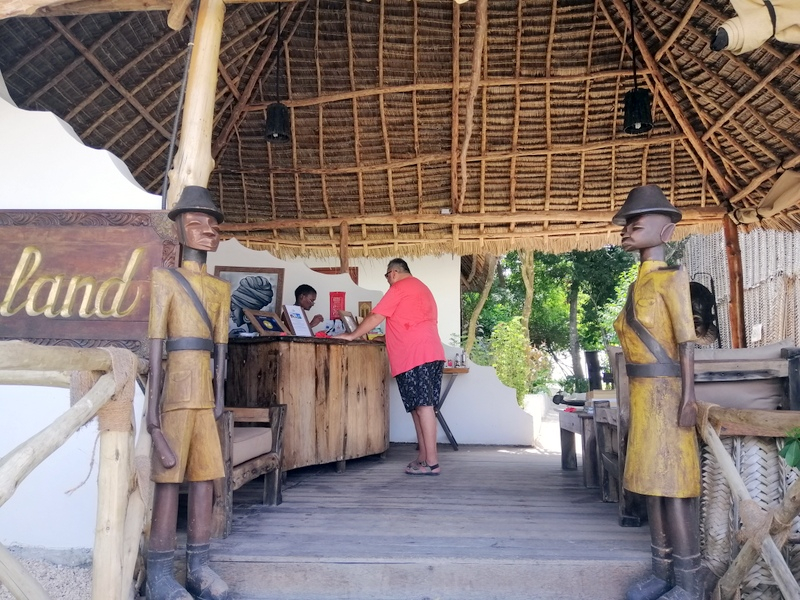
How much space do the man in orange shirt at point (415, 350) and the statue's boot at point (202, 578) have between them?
2.27 m

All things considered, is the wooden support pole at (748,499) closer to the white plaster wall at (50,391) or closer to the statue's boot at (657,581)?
the statue's boot at (657,581)

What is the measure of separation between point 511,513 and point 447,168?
4469mm

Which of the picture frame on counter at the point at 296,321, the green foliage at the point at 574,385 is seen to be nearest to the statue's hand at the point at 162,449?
the picture frame on counter at the point at 296,321

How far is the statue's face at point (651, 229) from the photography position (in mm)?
2578

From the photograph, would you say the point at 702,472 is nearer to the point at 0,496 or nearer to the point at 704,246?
the point at 0,496

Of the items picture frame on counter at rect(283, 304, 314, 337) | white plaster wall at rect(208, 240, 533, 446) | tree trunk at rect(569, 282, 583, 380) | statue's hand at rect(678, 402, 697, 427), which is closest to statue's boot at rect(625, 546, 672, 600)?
statue's hand at rect(678, 402, 697, 427)

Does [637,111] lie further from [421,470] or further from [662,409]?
[662,409]

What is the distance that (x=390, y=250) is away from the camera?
24.9 feet

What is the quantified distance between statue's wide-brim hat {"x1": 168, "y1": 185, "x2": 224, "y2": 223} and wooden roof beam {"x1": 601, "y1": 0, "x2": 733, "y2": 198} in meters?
4.31

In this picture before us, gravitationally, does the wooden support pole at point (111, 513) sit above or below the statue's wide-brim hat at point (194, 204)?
below

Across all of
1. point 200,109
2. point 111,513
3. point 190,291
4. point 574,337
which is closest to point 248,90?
point 200,109

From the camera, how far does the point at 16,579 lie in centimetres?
204

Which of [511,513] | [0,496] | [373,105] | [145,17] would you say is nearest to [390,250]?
[373,105]

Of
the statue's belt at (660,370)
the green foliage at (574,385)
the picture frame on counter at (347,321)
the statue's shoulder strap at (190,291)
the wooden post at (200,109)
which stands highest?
the wooden post at (200,109)
